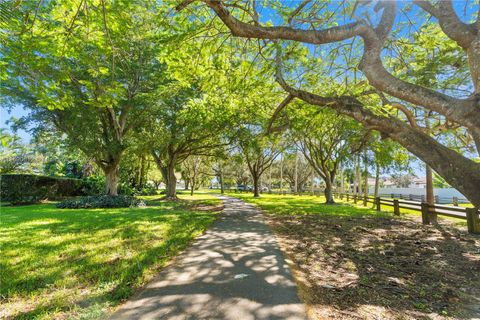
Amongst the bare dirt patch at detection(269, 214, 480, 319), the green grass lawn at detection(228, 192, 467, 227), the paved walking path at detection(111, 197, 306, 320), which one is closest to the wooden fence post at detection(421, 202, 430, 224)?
the green grass lawn at detection(228, 192, 467, 227)

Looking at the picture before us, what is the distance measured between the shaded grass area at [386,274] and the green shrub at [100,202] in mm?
11531

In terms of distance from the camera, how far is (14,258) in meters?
4.71

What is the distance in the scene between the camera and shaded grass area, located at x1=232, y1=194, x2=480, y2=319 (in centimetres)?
312

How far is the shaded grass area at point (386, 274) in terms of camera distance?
10.2ft

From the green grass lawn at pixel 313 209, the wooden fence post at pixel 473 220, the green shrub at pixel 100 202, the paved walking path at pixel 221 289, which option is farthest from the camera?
the green shrub at pixel 100 202

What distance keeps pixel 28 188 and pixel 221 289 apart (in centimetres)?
1904

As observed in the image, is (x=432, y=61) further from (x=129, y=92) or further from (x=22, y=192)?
(x=22, y=192)

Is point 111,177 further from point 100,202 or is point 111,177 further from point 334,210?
point 334,210

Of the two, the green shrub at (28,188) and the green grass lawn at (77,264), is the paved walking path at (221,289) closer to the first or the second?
the green grass lawn at (77,264)

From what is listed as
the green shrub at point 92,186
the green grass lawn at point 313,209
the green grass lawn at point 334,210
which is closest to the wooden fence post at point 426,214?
the green grass lawn at point 334,210

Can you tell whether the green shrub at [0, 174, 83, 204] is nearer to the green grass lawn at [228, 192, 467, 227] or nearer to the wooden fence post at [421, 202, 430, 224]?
the green grass lawn at [228, 192, 467, 227]

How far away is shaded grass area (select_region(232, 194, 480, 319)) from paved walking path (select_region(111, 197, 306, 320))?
391 millimetres

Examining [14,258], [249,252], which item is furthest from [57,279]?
[249,252]

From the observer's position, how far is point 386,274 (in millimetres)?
4336
